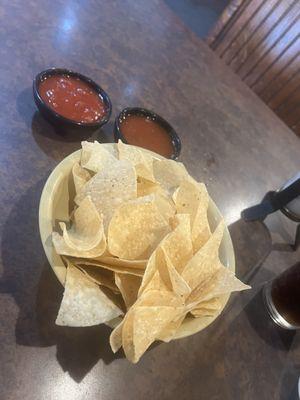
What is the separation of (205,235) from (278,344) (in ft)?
1.41

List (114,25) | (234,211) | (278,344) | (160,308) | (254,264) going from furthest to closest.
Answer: (114,25) < (234,211) < (254,264) < (278,344) < (160,308)

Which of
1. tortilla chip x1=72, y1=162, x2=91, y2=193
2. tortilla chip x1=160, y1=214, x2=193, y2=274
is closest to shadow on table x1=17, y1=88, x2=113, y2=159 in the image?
tortilla chip x1=72, y1=162, x2=91, y2=193

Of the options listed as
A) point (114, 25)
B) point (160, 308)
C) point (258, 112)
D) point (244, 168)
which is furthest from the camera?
point (258, 112)

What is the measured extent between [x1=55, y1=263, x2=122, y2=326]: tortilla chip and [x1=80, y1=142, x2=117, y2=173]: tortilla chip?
25cm

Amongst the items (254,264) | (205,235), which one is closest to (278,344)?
(254,264)

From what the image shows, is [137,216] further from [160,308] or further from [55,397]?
[55,397]

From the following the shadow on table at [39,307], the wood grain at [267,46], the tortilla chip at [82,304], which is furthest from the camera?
the wood grain at [267,46]

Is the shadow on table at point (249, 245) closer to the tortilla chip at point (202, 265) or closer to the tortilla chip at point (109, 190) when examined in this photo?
the tortilla chip at point (202, 265)

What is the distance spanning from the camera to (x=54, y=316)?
85cm

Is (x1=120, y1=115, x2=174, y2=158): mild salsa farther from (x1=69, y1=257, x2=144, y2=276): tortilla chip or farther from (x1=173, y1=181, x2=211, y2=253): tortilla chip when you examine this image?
(x1=69, y1=257, x2=144, y2=276): tortilla chip

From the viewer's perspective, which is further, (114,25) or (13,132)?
(114,25)

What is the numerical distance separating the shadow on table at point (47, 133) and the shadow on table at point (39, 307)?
282mm

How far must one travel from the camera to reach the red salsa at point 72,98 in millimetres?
1121

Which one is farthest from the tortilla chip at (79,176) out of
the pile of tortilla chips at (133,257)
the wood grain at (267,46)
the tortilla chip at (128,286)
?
the wood grain at (267,46)
